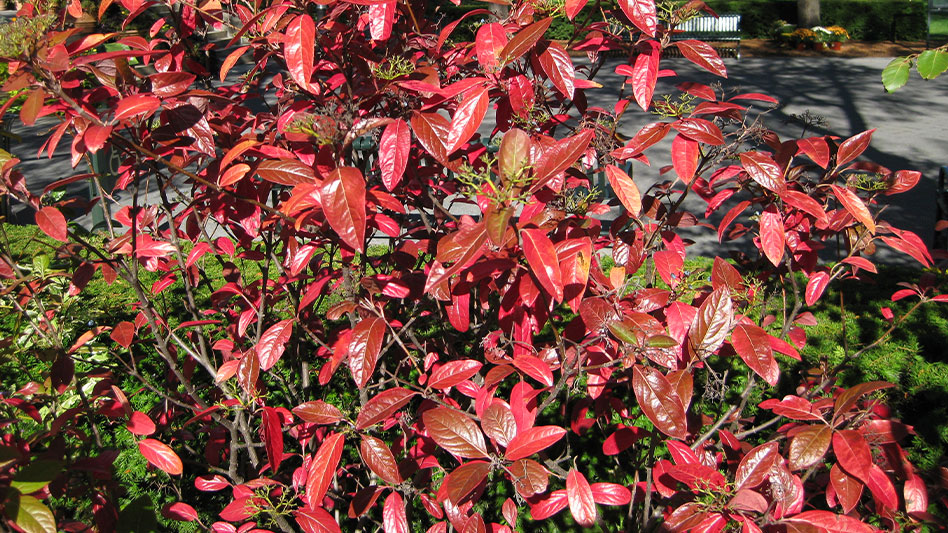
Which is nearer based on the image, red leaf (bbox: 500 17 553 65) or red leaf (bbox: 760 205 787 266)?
red leaf (bbox: 500 17 553 65)

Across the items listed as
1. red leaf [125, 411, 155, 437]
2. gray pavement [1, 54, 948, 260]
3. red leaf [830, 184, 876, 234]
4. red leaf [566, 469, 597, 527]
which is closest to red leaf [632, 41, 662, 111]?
red leaf [830, 184, 876, 234]

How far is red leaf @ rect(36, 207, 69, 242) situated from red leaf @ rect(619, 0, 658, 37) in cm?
138

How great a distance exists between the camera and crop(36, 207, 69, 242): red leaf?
1471 mm

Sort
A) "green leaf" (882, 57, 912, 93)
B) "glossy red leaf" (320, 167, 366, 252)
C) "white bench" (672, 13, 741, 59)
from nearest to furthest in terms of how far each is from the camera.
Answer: "glossy red leaf" (320, 167, 366, 252)
"green leaf" (882, 57, 912, 93)
"white bench" (672, 13, 741, 59)

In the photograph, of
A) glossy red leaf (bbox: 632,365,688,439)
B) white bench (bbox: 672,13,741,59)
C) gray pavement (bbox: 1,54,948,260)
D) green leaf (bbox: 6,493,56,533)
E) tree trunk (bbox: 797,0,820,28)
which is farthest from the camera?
tree trunk (bbox: 797,0,820,28)

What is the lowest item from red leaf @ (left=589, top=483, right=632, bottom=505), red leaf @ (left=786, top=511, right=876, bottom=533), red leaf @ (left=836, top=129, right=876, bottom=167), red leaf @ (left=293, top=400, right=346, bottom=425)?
red leaf @ (left=589, top=483, right=632, bottom=505)

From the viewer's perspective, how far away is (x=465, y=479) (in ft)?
3.96

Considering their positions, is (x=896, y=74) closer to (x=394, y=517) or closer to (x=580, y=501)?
(x=580, y=501)

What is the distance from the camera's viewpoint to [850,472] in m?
1.31

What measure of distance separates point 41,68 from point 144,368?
2.93 m

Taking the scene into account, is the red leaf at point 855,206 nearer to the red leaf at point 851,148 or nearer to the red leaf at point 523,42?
the red leaf at point 851,148

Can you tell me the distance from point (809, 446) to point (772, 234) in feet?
1.68

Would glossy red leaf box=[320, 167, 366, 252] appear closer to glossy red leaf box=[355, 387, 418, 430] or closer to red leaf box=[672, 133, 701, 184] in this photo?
glossy red leaf box=[355, 387, 418, 430]

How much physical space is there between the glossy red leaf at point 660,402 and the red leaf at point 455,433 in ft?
1.11
